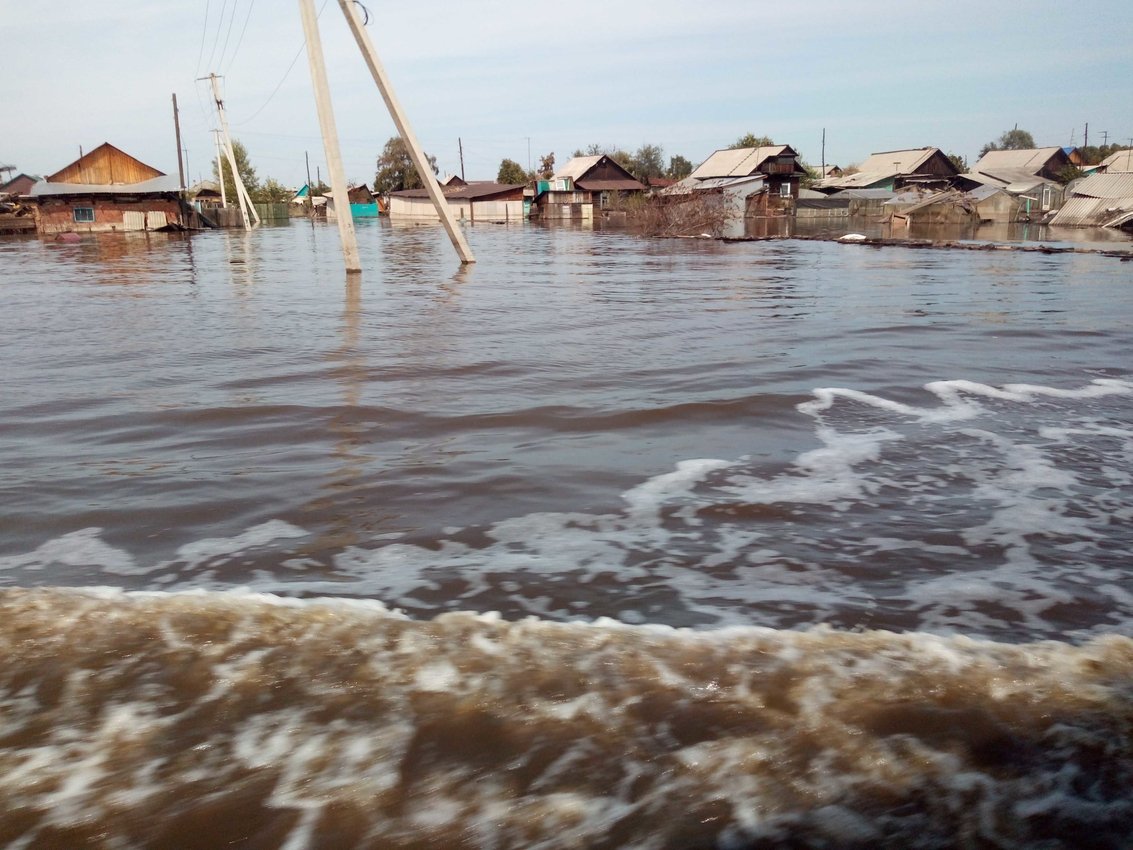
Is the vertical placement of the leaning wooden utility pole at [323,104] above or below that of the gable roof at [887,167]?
below

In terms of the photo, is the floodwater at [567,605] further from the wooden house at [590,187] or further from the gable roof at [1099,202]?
the wooden house at [590,187]

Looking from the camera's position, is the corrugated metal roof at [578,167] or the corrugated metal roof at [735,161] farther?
the corrugated metal roof at [578,167]

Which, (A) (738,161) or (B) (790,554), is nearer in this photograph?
(B) (790,554)

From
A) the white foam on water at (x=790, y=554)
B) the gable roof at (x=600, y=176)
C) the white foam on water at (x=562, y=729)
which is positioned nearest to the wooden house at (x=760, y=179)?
the gable roof at (x=600, y=176)

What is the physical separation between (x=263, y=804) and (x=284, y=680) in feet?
1.32

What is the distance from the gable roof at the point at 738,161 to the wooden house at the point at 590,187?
5.10 m

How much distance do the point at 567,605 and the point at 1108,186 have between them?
142ft

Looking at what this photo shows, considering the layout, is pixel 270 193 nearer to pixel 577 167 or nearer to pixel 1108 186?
pixel 577 167

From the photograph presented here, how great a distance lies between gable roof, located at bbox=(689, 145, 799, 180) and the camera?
187ft

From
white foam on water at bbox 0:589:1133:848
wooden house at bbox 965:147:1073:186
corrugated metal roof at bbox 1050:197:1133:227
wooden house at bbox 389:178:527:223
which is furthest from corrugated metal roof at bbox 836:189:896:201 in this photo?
white foam on water at bbox 0:589:1133:848

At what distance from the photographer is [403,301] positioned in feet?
32.6

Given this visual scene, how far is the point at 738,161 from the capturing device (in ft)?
196

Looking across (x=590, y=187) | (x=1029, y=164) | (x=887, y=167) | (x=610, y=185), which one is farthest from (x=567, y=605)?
(x=1029, y=164)

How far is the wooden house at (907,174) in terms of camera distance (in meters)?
58.6
